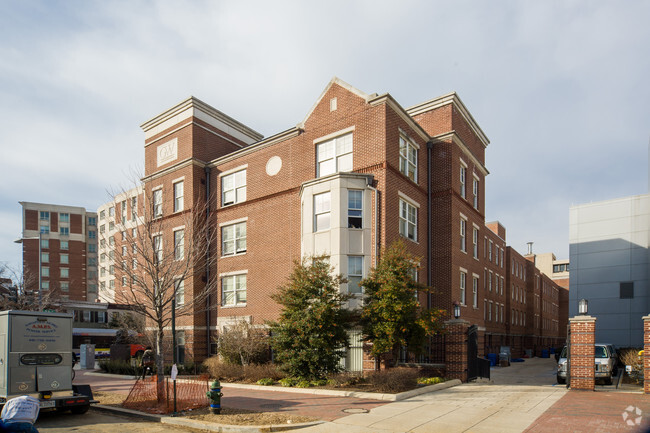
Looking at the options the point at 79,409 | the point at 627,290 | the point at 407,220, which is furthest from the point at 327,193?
the point at 627,290

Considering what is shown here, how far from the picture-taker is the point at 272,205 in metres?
25.9

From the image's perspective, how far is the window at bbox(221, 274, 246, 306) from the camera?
87.7 ft

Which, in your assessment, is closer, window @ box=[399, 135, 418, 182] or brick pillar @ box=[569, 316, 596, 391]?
brick pillar @ box=[569, 316, 596, 391]

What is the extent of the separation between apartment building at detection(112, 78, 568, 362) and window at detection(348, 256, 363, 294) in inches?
1.8

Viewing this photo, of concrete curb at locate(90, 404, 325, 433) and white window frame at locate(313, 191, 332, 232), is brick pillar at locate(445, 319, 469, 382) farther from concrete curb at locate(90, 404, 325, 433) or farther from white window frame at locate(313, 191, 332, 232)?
concrete curb at locate(90, 404, 325, 433)

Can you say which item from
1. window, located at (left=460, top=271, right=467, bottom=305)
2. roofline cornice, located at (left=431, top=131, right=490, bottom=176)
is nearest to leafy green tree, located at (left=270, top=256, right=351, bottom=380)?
window, located at (left=460, top=271, right=467, bottom=305)

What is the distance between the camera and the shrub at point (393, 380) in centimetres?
1560

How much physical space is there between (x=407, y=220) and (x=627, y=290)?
1058 inches

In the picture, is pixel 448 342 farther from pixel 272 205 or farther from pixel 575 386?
pixel 272 205

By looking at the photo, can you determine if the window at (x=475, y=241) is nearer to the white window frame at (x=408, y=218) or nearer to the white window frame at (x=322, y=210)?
the white window frame at (x=408, y=218)

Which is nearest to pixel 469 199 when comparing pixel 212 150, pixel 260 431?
pixel 212 150

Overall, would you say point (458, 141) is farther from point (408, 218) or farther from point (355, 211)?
point (355, 211)

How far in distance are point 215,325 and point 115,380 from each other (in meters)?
6.01

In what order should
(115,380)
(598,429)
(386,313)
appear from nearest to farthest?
1. (598,429)
2. (386,313)
3. (115,380)
